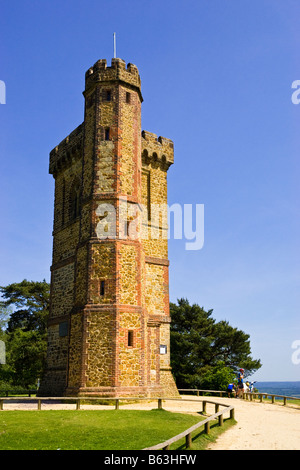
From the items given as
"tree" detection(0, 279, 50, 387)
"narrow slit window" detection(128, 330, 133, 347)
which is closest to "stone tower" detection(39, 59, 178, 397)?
"narrow slit window" detection(128, 330, 133, 347)

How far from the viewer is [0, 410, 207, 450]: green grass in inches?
365

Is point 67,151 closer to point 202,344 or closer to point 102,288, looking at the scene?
point 102,288

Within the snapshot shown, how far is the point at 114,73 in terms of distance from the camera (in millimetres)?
21781

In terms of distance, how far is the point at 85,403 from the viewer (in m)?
17.5

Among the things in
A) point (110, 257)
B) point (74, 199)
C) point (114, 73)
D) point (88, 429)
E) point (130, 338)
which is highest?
point (114, 73)

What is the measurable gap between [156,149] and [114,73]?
574cm

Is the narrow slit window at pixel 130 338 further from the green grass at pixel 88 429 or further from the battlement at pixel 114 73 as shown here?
the battlement at pixel 114 73

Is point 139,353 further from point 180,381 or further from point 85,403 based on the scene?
point 180,381

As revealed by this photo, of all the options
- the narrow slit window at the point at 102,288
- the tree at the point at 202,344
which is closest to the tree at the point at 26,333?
the tree at the point at 202,344

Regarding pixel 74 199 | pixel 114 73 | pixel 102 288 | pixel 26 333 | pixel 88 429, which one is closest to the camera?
pixel 88 429

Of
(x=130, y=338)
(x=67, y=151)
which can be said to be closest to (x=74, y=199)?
(x=67, y=151)

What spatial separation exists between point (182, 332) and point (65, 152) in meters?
22.2

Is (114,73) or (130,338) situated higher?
(114,73)

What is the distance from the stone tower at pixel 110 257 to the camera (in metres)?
18.3
